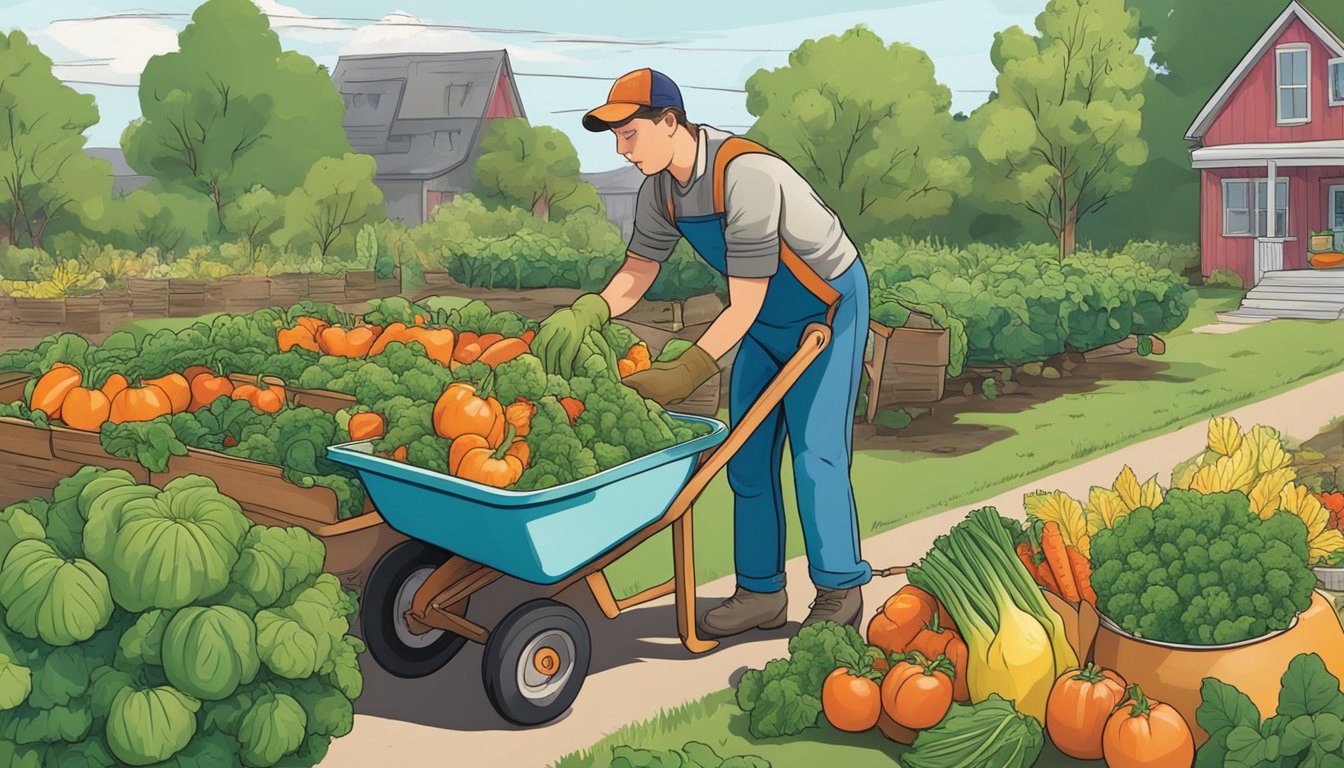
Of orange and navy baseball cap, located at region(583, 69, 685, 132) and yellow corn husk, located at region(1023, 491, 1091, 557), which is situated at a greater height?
orange and navy baseball cap, located at region(583, 69, 685, 132)

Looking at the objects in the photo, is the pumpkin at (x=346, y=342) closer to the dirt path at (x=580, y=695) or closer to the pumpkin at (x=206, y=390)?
the pumpkin at (x=206, y=390)

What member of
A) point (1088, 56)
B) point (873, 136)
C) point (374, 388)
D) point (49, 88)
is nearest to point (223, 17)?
point (49, 88)

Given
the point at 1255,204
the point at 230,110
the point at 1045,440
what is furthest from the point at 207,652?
the point at 1255,204

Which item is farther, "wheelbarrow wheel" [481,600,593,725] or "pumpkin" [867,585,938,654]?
"pumpkin" [867,585,938,654]

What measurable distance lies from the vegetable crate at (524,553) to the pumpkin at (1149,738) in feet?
4.66

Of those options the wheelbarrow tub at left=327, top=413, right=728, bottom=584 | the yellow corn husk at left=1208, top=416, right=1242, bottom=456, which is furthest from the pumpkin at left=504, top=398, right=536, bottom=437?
the yellow corn husk at left=1208, top=416, right=1242, bottom=456

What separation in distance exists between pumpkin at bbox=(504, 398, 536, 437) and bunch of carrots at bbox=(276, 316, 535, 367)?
0.74m

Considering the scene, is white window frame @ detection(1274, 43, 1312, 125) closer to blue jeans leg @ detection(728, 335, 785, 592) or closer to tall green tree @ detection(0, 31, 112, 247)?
tall green tree @ detection(0, 31, 112, 247)

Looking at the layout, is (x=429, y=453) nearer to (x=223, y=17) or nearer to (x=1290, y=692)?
(x=1290, y=692)

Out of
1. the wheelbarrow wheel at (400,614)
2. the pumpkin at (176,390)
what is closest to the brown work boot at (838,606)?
the wheelbarrow wheel at (400,614)

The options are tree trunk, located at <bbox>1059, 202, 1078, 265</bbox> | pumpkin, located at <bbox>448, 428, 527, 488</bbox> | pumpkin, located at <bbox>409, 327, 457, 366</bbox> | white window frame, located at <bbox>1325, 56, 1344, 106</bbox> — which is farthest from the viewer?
tree trunk, located at <bbox>1059, 202, 1078, 265</bbox>

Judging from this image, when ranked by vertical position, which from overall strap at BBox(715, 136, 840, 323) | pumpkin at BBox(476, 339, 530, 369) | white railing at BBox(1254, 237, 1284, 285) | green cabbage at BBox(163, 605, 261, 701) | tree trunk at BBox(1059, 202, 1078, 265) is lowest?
white railing at BBox(1254, 237, 1284, 285)

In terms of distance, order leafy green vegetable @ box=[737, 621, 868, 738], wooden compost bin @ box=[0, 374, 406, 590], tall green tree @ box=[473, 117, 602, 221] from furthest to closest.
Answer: tall green tree @ box=[473, 117, 602, 221]
leafy green vegetable @ box=[737, 621, 868, 738]
wooden compost bin @ box=[0, 374, 406, 590]

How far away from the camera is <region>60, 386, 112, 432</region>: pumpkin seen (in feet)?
16.2
